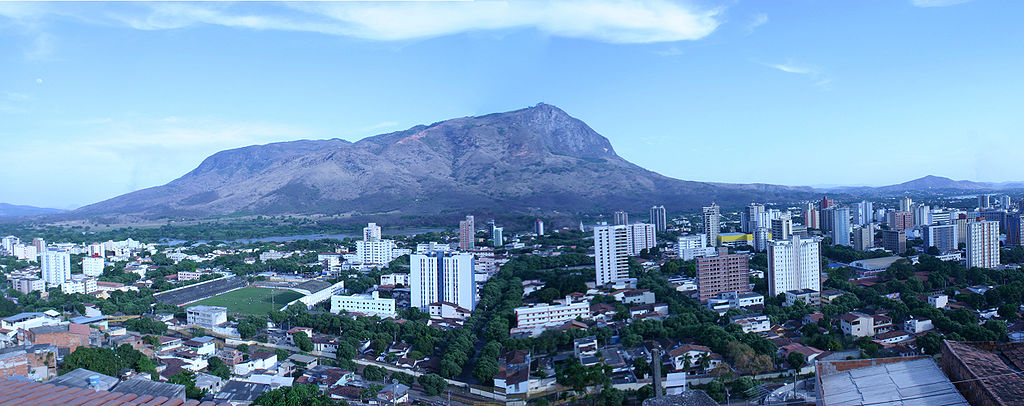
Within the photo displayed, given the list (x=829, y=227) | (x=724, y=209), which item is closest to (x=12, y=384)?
(x=829, y=227)

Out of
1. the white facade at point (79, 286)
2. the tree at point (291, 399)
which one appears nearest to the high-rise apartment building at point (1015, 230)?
the tree at point (291, 399)

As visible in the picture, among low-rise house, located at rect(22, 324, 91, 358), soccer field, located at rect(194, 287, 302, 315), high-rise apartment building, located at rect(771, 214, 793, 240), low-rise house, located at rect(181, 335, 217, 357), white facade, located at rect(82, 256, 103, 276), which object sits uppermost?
high-rise apartment building, located at rect(771, 214, 793, 240)

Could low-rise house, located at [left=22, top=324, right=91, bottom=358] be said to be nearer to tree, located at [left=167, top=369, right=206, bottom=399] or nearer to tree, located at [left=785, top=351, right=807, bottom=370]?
tree, located at [left=167, top=369, right=206, bottom=399]

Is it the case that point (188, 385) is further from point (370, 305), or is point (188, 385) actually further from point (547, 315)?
point (547, 315)

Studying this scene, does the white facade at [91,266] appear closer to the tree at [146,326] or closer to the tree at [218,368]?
the tree at [146,326]

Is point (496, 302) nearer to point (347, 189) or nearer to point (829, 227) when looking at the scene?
point (829, 227)

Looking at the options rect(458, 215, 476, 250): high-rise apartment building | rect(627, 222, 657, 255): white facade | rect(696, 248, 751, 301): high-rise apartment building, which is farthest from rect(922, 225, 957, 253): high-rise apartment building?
rect(458, 215, 476, 250): high-rise apartment building
